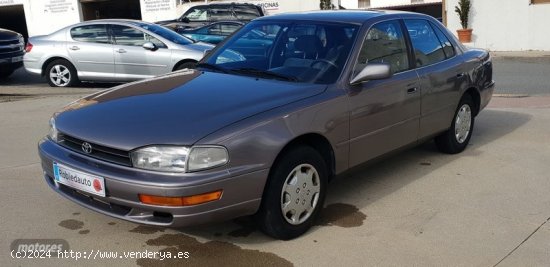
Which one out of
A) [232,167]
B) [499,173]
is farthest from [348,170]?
[499,173]

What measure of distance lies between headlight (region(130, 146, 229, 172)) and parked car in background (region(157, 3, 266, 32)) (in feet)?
49.3

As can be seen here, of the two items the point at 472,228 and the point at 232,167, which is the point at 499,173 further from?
the point at 232,167

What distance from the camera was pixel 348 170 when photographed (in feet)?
13.9

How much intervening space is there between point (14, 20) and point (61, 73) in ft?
85.8

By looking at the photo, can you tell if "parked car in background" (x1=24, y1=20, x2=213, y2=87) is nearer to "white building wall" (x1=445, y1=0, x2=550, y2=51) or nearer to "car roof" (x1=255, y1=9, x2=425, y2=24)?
"car roof" (x1=255, y1=9, x2=425, y2=24)

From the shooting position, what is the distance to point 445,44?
5551 mm

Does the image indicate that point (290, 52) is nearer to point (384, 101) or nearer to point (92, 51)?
point (384, 101)

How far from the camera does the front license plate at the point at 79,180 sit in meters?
3.39

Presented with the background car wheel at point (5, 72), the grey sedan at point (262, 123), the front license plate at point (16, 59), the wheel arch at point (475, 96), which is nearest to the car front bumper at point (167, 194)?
the grey sedan at point (262, 123)

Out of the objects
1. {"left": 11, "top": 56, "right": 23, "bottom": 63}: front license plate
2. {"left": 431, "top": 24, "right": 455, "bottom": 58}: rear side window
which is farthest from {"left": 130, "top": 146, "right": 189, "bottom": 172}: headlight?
{"left": 11, "top": 56, "right": 23, "bottom": 63}: front license plate

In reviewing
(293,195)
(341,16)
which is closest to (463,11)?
(341,16)

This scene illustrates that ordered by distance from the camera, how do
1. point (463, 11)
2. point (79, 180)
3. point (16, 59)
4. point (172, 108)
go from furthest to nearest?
point (463, 11) → point (16, 59) → point (172, 108) → point (79, 180)

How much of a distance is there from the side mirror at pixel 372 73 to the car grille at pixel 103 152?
1.74 m

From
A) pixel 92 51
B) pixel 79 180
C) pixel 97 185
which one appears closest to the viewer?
pixel 97 185
